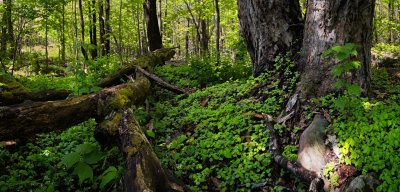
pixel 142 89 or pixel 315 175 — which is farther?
pixel 142 89

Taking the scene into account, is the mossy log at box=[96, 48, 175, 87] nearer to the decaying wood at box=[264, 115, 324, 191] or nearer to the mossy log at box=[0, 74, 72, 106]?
the mossy log at box=[0, 74, 72, 106]

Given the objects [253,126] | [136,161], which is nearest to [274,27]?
[253,126]

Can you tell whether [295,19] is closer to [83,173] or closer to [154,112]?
[154,112]

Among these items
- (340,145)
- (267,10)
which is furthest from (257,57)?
(340,145)

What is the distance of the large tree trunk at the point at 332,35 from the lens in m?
4.86

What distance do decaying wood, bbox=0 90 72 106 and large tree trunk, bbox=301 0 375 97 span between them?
4828mm

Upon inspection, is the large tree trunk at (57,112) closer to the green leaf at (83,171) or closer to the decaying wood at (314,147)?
the green leaf at (83,171)

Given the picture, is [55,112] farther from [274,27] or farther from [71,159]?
[274,27]

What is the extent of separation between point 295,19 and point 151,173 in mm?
4492

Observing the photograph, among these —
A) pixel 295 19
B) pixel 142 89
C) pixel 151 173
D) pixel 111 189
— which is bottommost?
pixel 111 189

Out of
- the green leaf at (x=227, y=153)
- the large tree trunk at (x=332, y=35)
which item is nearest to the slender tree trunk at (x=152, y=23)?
the large tree trunk at (x=332, y=35)

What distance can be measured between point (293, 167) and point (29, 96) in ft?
16.7

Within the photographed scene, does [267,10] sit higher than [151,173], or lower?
higher

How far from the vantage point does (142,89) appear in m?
6.71
